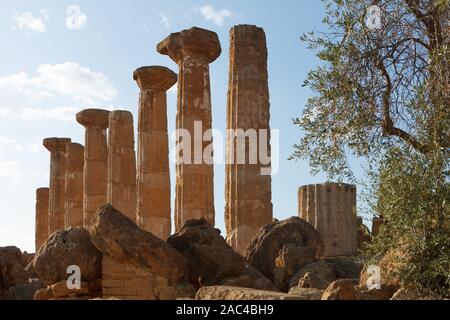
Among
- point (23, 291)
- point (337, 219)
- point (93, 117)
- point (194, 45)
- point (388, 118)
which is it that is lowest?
point (23, 291)

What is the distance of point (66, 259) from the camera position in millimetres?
12727

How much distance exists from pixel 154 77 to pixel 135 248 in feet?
36.7

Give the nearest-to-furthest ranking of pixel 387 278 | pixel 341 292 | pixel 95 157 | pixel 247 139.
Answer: pixel 341 292 < pixel 387 278 < pixel 247 139 < pixel 95 157

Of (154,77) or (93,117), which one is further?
(93,117)

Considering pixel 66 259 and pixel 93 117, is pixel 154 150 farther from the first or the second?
pixel 66 259

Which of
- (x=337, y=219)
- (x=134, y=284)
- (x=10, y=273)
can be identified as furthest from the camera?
(x=337, y=219)

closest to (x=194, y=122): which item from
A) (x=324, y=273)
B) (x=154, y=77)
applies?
(x=154, y=77)

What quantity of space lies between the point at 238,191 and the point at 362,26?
27.4 ft

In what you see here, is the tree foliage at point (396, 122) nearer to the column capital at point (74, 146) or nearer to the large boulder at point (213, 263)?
the large boulder at point (213, 263)

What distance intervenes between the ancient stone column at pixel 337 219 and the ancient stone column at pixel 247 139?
1427 mm

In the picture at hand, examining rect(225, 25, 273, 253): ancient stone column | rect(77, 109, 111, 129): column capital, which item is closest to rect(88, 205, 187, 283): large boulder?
rect(225, 25, 273, 253): ancient stone column

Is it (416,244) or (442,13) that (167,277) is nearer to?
(416,244)
